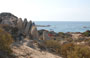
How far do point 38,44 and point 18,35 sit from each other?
4513 millimetres

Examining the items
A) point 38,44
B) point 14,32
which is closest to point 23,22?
point 14,32

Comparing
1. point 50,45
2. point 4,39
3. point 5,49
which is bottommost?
point 50,45

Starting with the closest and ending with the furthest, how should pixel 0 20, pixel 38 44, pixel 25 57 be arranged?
pixel 25 57 < pixel 38 44 < pixel 0 20

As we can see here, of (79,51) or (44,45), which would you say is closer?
(79,51)

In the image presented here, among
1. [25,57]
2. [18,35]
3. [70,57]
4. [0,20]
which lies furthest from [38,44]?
[0,20]

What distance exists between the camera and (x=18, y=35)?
709 inches

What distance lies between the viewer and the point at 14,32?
18375 mm

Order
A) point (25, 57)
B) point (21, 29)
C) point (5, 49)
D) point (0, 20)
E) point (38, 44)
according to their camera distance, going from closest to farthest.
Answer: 1. point (5, 49)
2. point (25, 57)
3. point (38, 44)
4. point (21, 29)
5. point (0, 20)

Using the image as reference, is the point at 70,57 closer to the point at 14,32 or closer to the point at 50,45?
the point at 50,45

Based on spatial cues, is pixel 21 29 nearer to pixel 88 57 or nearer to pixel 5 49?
pixel 5 49

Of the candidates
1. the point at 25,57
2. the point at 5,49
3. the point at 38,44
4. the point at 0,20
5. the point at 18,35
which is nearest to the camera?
the point at 5,49

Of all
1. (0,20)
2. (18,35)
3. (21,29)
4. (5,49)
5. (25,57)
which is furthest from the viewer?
(0,20)

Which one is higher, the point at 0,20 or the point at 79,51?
the point at 0,20

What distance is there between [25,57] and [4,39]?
75.4 inches
